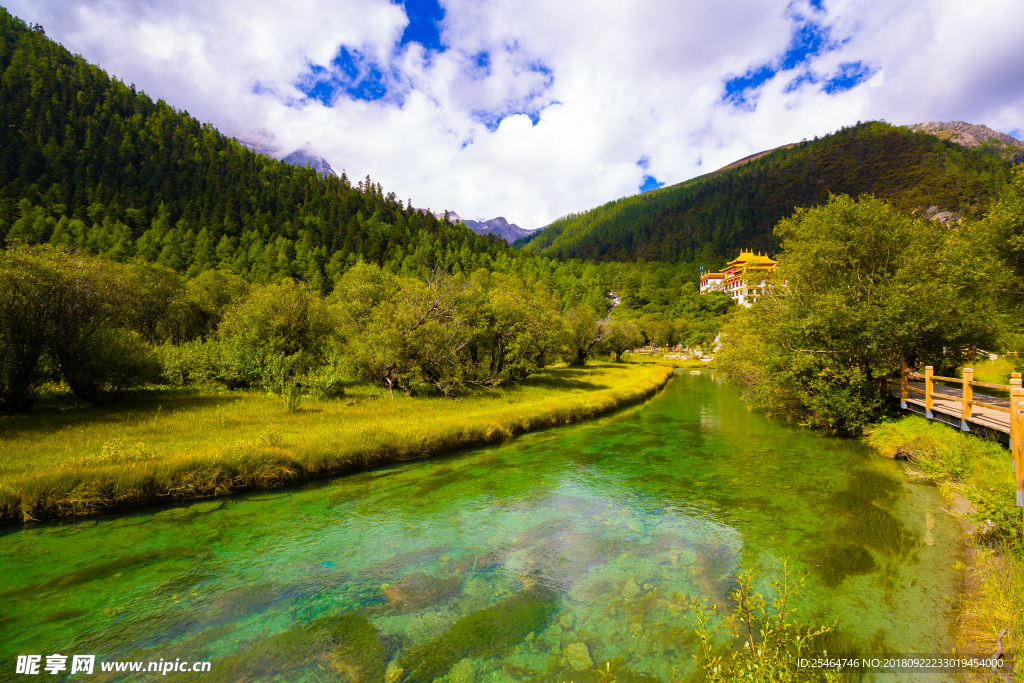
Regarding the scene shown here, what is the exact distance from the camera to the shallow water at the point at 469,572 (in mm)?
7195

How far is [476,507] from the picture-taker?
44.7ft

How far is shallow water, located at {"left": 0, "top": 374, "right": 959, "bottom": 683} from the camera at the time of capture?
283 inches

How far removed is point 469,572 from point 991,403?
2119cm

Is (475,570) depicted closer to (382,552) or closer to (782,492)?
(382,552)

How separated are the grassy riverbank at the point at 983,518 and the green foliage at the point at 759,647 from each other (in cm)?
255

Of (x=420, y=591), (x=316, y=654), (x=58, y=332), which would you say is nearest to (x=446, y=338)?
(x=58, y=332)

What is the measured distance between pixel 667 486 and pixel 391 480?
1050 centimetres

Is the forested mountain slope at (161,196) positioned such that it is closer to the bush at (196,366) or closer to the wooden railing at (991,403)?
the bush at (196,366)

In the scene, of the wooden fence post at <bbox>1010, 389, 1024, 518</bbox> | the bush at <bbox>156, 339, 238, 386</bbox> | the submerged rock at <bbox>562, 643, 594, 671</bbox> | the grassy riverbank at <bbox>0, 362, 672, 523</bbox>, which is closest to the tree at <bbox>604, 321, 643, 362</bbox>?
the grassy riverbank at <bbox>0, 362, 672, 523</bbox>

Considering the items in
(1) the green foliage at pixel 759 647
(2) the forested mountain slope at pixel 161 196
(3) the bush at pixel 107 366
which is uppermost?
(2) the forested mountain slope at pixel 161 196

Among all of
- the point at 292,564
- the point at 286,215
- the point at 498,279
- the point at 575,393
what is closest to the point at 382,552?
the point at 292,564

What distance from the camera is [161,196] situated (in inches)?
5748

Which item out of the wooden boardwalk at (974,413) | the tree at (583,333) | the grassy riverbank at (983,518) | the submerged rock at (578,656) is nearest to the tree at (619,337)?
the tree at (583,333)

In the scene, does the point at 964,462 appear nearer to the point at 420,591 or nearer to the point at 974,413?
the point at 974,413
